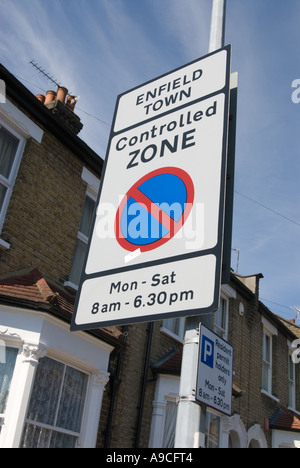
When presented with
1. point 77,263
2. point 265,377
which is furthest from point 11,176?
point 265,377

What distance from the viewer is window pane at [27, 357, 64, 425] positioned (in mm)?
6643

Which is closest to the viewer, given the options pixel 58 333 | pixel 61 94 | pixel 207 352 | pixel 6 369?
pixel 207 352

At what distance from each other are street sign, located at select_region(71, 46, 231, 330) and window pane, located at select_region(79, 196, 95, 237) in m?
5.96

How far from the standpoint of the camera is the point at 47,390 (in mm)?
6895

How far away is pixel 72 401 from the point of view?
24.0ft

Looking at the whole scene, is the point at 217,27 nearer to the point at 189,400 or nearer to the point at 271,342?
the point at 189,400

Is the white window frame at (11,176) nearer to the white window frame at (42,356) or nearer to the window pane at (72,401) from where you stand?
the white window frame at (42,356)

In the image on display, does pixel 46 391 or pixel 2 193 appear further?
pixel 2 193

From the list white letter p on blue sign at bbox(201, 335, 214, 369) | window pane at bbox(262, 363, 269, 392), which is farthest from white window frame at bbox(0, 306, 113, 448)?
window pane at bbox(262, 363, 269, 392)

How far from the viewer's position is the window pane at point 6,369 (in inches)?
246

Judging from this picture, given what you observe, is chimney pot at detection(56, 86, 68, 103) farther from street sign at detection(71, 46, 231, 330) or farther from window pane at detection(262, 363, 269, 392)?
window pane at detection(262, 363, 269, 392)

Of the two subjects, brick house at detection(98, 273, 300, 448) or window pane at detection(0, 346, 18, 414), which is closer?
window pane at detection(0, 346, 18, 414)

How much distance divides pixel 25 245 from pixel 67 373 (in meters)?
2.02

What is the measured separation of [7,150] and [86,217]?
1936mm
